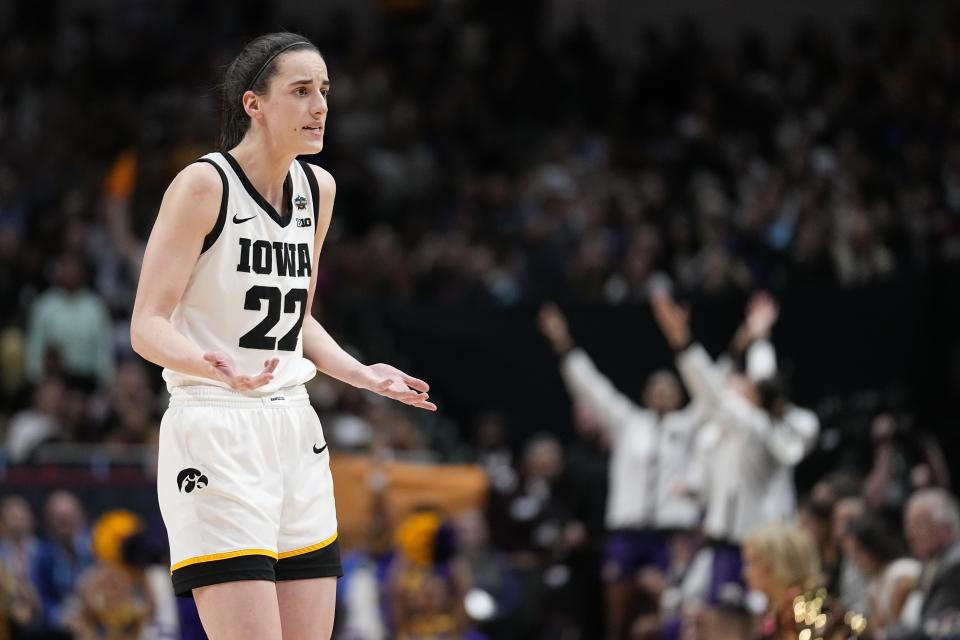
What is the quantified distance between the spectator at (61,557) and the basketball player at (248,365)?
679cm

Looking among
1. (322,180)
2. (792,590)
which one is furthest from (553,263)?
(322,180)

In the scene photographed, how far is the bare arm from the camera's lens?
3.87m

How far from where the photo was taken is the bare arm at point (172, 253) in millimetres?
3869

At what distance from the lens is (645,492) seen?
36.4ft

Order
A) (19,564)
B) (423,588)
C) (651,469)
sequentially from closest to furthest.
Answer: (423,588) < (19,564) < (651,469)

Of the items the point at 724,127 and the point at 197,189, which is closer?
the point at 197,189

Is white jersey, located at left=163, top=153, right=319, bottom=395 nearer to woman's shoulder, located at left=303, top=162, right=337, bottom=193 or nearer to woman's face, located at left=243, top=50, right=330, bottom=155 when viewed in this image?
woman's face, located at left=243, top=50, right=330, bottom=155

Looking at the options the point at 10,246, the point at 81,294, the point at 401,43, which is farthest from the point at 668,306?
the point at 401,43

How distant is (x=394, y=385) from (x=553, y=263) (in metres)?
10.5

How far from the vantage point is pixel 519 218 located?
52.1 ft

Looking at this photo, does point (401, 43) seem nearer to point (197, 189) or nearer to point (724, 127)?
point (724, 127)

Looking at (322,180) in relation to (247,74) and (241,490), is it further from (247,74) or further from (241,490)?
(241,490)

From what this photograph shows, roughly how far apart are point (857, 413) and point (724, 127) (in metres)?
6.45

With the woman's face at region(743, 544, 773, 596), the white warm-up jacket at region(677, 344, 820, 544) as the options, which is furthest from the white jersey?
the white warm-up jacket at region(677, 344, 820, 544)
